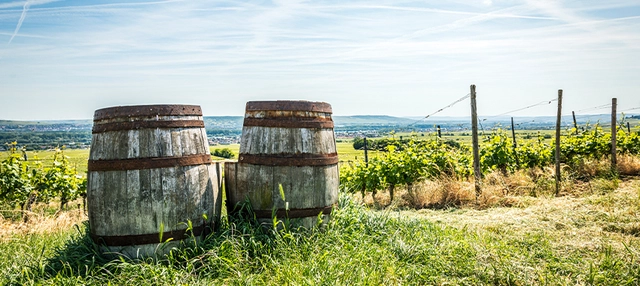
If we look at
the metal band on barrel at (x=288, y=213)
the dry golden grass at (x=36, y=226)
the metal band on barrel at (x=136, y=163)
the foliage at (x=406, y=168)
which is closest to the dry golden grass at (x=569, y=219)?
the foliage at (x=406, y=168)

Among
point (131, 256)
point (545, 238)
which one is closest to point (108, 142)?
point (131, 256)

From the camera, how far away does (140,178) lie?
3520mm

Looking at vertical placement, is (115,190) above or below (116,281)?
above

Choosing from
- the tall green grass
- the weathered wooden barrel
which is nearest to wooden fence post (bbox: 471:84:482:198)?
the tall green grass

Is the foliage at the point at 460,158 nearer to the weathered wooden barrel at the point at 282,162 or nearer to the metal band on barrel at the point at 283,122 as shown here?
the weathered wooden barrel at the point at 282,162

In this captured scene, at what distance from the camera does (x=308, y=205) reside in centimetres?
417

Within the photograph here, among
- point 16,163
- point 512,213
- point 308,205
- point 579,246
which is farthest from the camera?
point 16,163

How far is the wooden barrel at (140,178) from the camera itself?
3525mm

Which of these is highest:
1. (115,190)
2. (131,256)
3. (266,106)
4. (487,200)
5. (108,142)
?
(266,106)

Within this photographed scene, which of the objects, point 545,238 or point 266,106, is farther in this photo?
point 545,238

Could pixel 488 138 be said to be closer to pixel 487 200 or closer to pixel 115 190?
pixel 487 200

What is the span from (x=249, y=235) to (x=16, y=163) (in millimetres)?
6409

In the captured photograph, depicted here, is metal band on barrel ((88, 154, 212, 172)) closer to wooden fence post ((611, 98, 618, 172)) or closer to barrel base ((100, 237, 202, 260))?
barrel base ((100, 237, 202, 260))

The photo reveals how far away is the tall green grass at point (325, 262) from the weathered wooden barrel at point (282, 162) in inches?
8.2
